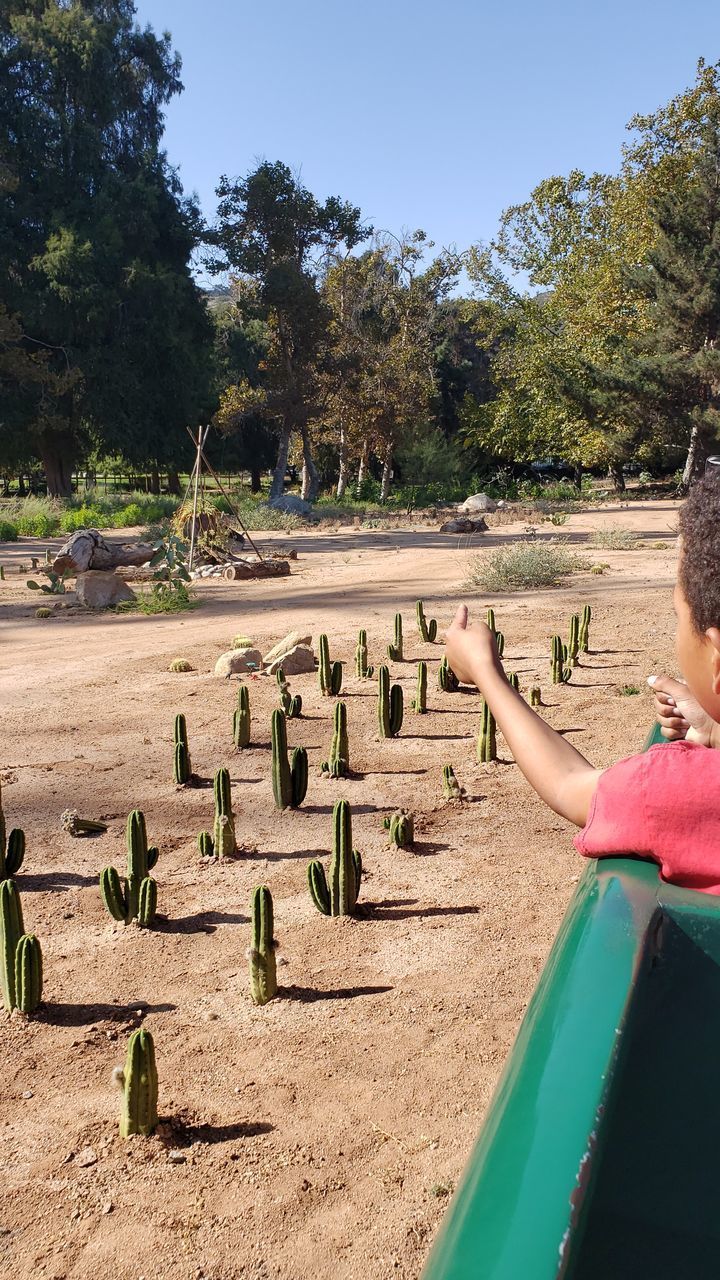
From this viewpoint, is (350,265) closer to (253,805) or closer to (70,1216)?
(253,805)

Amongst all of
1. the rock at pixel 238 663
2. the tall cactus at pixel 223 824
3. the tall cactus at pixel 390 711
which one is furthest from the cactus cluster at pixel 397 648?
the tall cactus at pixel 223 824

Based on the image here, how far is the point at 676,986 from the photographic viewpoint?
3.57ft

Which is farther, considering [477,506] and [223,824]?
[477,506]

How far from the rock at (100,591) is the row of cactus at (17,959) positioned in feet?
28.8

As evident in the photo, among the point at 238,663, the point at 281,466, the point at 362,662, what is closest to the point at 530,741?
the point at 362,662

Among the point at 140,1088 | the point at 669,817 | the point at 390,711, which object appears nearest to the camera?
the point at 669,817

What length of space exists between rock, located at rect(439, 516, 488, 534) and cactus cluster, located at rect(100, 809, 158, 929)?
58.3 feet

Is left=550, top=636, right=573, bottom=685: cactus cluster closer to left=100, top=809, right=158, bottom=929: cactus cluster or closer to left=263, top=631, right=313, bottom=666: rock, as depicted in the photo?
left=263, top=631, right=313, bottom=666: rock

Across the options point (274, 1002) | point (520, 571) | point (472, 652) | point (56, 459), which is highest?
point (56, 459)

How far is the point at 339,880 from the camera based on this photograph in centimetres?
329

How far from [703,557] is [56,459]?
29845 mm

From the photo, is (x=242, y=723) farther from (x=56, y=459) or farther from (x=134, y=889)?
(x=56, y=459)

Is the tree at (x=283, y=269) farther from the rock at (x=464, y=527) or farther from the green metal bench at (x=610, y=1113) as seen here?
the green metal bench at (x=610, y=1113)

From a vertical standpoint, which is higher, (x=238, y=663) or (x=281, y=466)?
(x=281, y=466)
